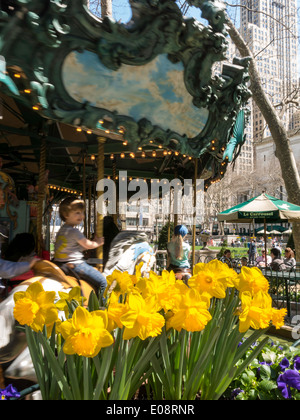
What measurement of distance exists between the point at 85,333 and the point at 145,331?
28 cm

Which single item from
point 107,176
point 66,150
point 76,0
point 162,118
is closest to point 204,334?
point 162,118

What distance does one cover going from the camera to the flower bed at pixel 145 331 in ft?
5.16

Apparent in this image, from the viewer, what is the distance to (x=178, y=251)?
22.5ft

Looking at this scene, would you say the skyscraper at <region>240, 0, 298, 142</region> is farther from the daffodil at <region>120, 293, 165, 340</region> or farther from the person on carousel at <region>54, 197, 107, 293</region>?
the daffodil at <region>120, 293, 165, 340</region>

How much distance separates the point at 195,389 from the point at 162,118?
9.22ft

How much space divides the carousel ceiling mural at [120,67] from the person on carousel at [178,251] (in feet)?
9.44

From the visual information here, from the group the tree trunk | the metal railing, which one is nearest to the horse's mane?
the metal railing

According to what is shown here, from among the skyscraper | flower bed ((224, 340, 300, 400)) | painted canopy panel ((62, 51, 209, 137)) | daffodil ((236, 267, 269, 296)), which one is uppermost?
the skyscraper

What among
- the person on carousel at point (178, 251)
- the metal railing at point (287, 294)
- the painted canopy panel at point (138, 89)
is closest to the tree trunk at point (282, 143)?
the metal railing at point (287, 294)

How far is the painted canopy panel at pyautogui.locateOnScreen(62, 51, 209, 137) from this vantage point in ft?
10.8

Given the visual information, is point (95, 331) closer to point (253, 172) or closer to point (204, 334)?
point (204, 334)

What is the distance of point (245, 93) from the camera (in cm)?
453

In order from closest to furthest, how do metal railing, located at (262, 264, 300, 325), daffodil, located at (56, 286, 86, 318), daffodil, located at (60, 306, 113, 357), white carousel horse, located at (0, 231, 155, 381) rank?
1. daffodil, located at (60, 306, 113, 357)
2. daffodil, located at (56, 286, 86, 318)
3. white carousel horse, located at (0, 231, 155, 381)
4. metal railing, located at (262, 264, 300, 325)

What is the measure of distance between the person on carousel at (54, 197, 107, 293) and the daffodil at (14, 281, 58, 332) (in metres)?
1.83
